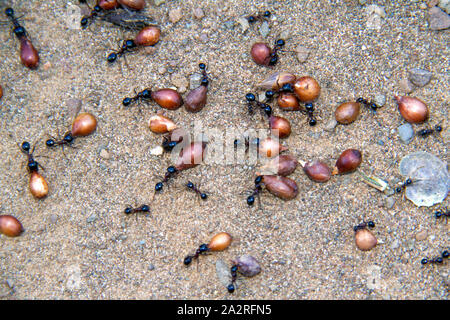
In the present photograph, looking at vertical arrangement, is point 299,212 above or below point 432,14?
below

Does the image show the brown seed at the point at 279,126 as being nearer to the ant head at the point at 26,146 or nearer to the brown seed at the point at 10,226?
the ant head at the point at 26,146

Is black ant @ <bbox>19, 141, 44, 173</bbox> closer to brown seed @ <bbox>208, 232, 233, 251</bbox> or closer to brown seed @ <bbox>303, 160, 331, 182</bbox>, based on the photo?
brown seed @ <bbox>208, 232, 233, 251</bbox>

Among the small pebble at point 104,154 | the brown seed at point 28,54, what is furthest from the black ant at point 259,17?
the brown seed at point 28,54

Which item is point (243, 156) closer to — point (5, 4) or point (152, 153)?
point (152, 153)

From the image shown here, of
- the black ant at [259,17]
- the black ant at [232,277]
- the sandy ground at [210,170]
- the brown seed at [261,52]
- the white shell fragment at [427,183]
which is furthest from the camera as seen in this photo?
the black ant at [259,17]

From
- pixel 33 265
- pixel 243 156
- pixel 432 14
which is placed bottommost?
pixel 33 265

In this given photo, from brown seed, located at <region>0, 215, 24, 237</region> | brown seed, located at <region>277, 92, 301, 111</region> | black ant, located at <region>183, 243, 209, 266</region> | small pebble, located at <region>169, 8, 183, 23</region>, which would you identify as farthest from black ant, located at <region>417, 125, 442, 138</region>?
brown seed, located at <region>0, 215, 24, 237</region>

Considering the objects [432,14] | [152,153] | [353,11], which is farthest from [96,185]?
[432,14]
